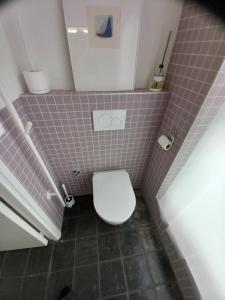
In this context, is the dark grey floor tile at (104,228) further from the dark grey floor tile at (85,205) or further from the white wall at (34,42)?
the white wall at (34,42)

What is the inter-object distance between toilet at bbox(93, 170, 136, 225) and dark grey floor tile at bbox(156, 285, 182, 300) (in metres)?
0.58

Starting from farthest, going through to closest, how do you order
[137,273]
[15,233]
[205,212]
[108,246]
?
[108,246] → [137,273] → [15,233] → [205,212]

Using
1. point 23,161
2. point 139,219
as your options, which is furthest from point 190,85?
point 139,219

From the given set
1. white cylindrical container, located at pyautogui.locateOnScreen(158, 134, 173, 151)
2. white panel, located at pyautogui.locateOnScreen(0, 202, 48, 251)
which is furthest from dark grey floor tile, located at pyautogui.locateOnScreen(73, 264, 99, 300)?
white cylindrical container, located at pyautogui.locateOnScreen(158, 134, 173, 151)

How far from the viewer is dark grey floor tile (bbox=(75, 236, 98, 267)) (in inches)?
42.7

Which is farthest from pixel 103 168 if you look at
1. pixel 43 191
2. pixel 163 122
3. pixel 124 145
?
pixel 163 122

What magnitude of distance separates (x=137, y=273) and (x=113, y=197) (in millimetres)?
610

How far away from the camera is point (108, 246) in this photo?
116 centimetres

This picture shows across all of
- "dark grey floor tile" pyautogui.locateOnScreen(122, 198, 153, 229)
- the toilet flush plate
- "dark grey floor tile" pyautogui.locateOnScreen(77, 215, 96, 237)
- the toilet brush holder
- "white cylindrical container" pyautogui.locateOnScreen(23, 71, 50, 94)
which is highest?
"white cylindrical container" pyautogui.locateOnScreen(23, 71, 50, 94)

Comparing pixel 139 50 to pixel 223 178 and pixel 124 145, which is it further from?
pixel 223 178

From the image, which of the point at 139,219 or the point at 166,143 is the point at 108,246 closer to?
the point at 139,219

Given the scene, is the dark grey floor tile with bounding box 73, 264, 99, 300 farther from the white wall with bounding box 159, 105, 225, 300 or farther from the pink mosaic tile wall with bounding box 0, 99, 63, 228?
the white wall with bounding box 159, 105, 225, 300

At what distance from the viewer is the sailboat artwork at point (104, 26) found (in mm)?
706

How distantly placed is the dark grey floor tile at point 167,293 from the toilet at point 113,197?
1.90 ft
